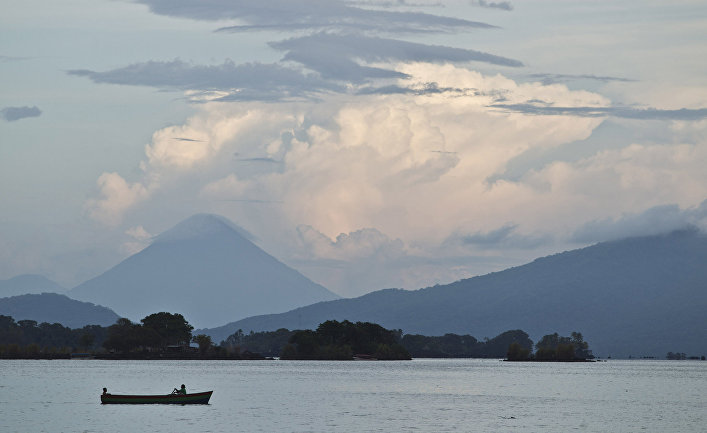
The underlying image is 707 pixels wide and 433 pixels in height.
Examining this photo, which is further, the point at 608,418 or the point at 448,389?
the point at 448,389

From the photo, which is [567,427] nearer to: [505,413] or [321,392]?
[505,413]

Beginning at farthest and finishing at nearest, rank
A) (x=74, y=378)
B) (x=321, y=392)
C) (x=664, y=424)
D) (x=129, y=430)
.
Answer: (x=74, y=378) < (x=321, y=392) < (x=664, y=424) < (x=129, y=430)

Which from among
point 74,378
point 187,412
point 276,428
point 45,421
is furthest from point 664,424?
point 74,378

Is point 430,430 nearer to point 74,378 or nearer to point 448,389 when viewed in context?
point 448,389

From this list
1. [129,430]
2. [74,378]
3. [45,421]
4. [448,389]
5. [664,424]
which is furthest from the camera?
[74,378]

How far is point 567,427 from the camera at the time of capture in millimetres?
101125

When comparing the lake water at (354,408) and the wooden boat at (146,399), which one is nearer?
the lake water at (354,408)

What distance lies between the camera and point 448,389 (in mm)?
163875

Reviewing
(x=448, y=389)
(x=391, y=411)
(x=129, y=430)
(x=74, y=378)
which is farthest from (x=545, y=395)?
(x=74, y=378)

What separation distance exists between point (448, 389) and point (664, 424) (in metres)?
59.5

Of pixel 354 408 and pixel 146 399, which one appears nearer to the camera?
pixel 146 399

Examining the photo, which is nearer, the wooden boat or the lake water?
the lake water

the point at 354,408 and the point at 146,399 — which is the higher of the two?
the point at 146,399

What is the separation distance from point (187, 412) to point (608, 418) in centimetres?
4783
